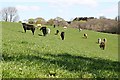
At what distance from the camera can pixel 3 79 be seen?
877 centimetres

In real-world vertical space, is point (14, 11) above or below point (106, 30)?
above

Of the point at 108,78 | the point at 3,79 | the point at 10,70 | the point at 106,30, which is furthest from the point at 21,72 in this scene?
the point at 106,30

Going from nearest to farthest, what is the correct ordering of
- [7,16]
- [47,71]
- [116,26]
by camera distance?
[47,71], [116,26], [7,16]

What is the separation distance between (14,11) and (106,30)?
197 feet

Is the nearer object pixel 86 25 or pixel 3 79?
pixel 3 79

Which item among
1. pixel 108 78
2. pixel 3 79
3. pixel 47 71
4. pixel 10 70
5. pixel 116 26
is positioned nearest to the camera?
pixel 3 79

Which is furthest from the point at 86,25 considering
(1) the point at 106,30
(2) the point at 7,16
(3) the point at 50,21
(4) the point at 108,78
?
(4) the point at 108,78

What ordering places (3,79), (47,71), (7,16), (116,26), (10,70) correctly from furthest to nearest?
(7,16)
(116,26)
(47,71)
(10,70)
(3,79)

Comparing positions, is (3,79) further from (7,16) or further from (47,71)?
(7,16)

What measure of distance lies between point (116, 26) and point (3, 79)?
121 m

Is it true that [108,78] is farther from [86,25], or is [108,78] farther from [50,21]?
[50,21]

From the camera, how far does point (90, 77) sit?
1118cm

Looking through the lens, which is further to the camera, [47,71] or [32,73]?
[47,71]

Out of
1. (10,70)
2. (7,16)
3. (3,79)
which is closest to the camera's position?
(3,79)
